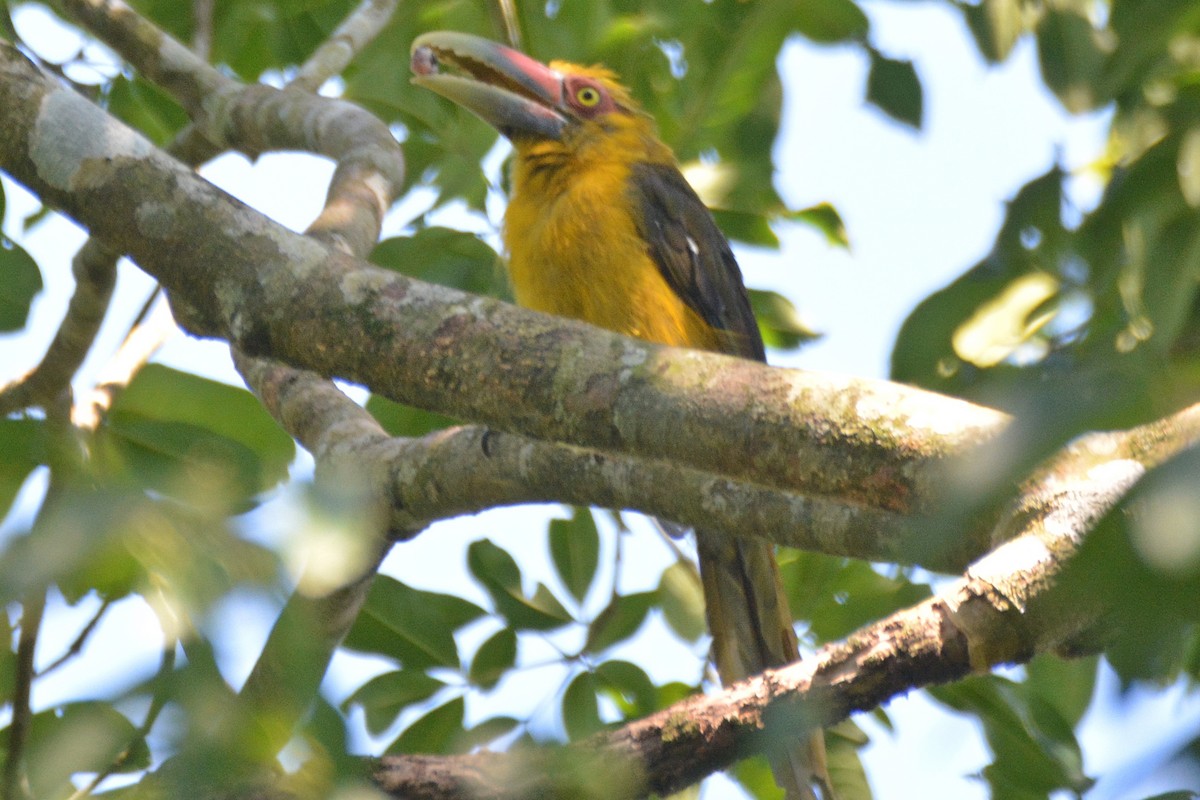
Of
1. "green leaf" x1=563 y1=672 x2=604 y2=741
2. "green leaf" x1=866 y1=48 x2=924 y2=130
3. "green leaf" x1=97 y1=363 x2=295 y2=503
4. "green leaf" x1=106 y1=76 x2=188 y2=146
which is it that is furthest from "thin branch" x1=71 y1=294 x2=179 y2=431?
"green leaf" x1=866 y1=48 x2=924 y2=130

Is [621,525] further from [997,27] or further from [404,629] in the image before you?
[997,27]

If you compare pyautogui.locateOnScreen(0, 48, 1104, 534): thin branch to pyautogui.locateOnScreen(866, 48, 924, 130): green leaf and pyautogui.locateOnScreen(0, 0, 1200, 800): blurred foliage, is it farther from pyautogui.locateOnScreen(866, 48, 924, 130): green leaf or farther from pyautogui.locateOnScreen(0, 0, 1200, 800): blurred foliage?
pyautogui.locateOnScreen(866, 48, 924, 130): green leaf

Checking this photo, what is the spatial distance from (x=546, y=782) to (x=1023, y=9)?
10.9ft

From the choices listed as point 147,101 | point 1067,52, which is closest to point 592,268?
point 1067,52

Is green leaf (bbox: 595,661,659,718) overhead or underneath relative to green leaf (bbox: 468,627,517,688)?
underneath

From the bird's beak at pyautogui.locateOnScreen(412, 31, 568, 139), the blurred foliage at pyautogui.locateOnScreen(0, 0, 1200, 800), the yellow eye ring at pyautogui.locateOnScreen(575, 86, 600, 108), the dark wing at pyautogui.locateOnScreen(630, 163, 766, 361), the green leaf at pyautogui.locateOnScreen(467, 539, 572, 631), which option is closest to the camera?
the blurred foliage at pyautogui.locateOnScreen(0, 0, 1200, 800)

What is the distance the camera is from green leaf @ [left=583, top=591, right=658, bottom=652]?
12.0 ft

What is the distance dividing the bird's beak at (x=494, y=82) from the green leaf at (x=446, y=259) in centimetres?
51

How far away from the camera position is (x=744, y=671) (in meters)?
3.78

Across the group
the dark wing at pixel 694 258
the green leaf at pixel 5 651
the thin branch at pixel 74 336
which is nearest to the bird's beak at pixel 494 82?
the dark wing at pixel 694 258

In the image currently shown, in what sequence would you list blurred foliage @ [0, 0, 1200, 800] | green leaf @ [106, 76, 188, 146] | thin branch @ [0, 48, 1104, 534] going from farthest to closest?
green leaf @ [106, 76, 188, 146] < thin branch @ [0, 48, 1104, 534] < blurred foliage @ [0, 0, 1200, 800]

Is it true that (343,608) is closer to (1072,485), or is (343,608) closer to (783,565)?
(783,565)

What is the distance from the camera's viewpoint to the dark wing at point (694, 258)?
14.6 feet

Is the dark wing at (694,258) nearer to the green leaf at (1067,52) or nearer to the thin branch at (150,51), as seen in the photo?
the green leaf at (1067,52)
